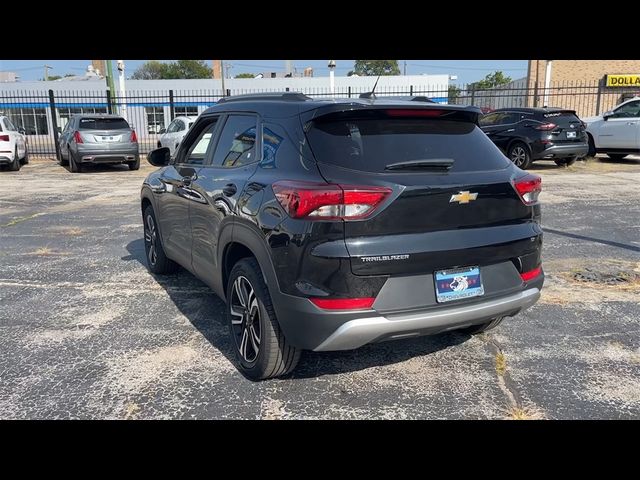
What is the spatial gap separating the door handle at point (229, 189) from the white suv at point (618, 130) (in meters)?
15.2

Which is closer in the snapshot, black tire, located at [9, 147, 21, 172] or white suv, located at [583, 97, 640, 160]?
white suv, located at [583, 97, 640, 160]

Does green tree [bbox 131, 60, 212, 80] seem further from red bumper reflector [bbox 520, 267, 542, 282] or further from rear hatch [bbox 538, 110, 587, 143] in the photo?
red bumper reflector [bbox 520, 267, 542, 282]

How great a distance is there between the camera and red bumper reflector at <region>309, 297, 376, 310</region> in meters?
2.85

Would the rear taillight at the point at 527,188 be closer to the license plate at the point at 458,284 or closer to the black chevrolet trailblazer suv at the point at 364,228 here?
the black chevrolet trailblazer suv at the point at 364,228

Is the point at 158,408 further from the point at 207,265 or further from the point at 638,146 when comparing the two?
the point at 638,146

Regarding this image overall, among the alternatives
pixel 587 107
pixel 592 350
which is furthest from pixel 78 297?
pixel 587 107

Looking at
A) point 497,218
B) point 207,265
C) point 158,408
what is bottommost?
point 158,408

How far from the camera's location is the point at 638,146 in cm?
1564

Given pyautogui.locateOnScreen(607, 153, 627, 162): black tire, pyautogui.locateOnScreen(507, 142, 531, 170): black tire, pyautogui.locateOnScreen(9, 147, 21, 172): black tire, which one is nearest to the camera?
pyautogui.locateOnScreen(507, 142, 531, 170): black tire

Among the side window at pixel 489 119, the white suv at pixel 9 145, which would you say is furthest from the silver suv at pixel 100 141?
the side window at pixel 489 119

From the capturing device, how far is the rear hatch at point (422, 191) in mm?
2852

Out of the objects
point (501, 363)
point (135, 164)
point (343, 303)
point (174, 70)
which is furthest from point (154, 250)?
point (174, 70)

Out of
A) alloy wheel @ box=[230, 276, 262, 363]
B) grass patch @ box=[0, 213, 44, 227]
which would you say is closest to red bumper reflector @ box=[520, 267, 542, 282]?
alloy wheel @ box=[230, 276, 262, 363]

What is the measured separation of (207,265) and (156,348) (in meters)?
0.71
